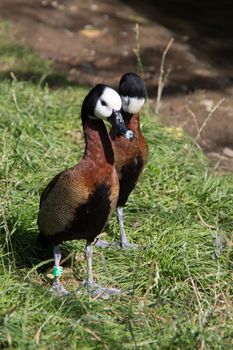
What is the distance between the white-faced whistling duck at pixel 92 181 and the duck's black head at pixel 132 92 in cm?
49

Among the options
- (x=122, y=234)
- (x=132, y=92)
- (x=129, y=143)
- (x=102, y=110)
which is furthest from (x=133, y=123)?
(x=102, y=110)

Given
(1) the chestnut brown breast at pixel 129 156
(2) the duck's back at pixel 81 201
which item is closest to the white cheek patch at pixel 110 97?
(2) the duck's back at pixel 81 201

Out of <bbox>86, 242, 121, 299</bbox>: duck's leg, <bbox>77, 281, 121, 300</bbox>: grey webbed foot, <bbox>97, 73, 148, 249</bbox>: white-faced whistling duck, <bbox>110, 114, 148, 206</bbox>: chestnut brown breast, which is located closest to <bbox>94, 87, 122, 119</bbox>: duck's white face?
<bbox>97, 73, 148, 249</bbox>: white-faced whistling duck

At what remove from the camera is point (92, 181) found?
392 cm

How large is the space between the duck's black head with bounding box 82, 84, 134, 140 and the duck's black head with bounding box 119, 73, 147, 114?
56 cm

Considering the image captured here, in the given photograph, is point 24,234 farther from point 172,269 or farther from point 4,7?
point 4,7

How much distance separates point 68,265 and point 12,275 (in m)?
0.49

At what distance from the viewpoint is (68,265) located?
15.0ft

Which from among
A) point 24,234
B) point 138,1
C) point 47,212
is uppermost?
point 47,212

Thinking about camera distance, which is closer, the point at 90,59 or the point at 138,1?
the point at 90,59

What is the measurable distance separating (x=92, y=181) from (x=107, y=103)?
0.40 meters

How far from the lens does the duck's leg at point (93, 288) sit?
13.5ft

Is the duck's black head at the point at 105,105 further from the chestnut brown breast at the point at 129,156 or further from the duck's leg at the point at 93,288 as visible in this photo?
the duck's leg at the point at 93,288

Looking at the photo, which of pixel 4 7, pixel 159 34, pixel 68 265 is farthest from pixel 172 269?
pixel 4 7
